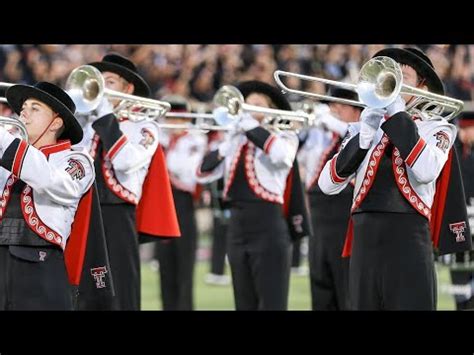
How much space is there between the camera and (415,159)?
599cm

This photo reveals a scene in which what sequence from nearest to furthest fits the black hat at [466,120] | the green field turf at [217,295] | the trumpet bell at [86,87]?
1. the trumpet bell at [86,87]
2. the black hat at [466,120]
3. the green field turf at [217,295]

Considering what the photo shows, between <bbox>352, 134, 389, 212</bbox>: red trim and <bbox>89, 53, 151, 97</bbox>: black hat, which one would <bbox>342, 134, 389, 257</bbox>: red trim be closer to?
<bbox>352, 134, 389, 212</bbox>: red trim

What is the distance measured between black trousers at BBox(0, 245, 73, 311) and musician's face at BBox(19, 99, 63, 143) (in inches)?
24.2

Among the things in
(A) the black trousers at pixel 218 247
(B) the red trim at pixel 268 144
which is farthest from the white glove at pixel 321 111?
(A) the black trousers at pixel 218 247

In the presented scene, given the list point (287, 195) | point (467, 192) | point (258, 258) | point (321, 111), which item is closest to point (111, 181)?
point (258, 258)

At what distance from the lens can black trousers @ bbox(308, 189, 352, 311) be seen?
9000 millimetres

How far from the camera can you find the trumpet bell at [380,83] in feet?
19.8

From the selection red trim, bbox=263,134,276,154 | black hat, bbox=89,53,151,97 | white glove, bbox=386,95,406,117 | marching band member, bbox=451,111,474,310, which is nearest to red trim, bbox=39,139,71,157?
white glove, bbox=386,95,406,117

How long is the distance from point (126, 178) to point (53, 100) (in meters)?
1.79

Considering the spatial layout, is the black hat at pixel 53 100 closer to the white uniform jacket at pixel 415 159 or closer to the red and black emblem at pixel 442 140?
the white uniform jacket at pixel 415 159

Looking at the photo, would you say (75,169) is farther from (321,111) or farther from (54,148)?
(321,111)

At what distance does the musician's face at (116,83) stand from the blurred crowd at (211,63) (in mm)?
7638
